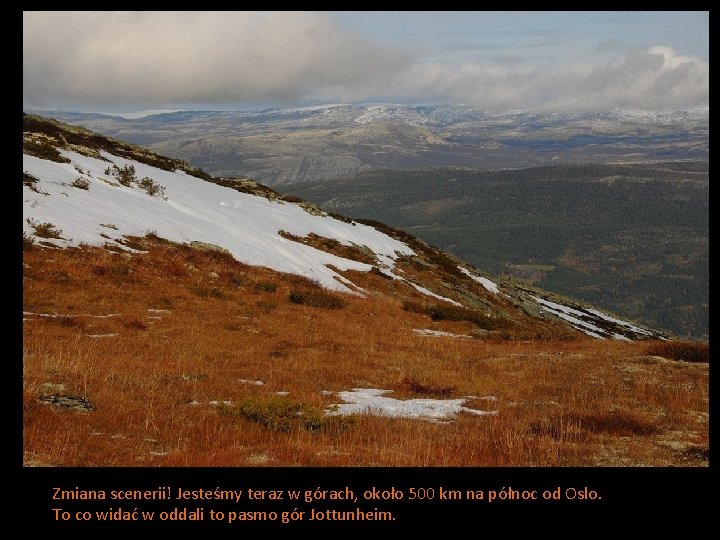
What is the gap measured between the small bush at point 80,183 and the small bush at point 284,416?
106 feet

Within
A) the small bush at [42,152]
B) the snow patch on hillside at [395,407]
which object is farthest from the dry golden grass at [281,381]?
the small bush at [42,152]

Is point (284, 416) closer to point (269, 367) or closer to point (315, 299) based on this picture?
point (269, 367)

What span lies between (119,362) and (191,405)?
13.8ft

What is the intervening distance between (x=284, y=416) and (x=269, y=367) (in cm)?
576

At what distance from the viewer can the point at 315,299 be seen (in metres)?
31.4

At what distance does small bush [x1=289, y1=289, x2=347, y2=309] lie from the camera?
30.9m

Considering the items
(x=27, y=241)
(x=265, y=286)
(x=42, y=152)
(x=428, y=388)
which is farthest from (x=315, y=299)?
(x=42, y=152)

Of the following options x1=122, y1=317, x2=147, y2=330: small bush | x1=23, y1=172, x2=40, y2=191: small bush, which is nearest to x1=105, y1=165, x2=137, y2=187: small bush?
x1=23, y1=172, x2=40, y2=191: small bush

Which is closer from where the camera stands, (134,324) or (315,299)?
(134,324)

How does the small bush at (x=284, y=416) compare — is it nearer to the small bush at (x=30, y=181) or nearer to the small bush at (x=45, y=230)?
the small bush at (x=45, y=230)
